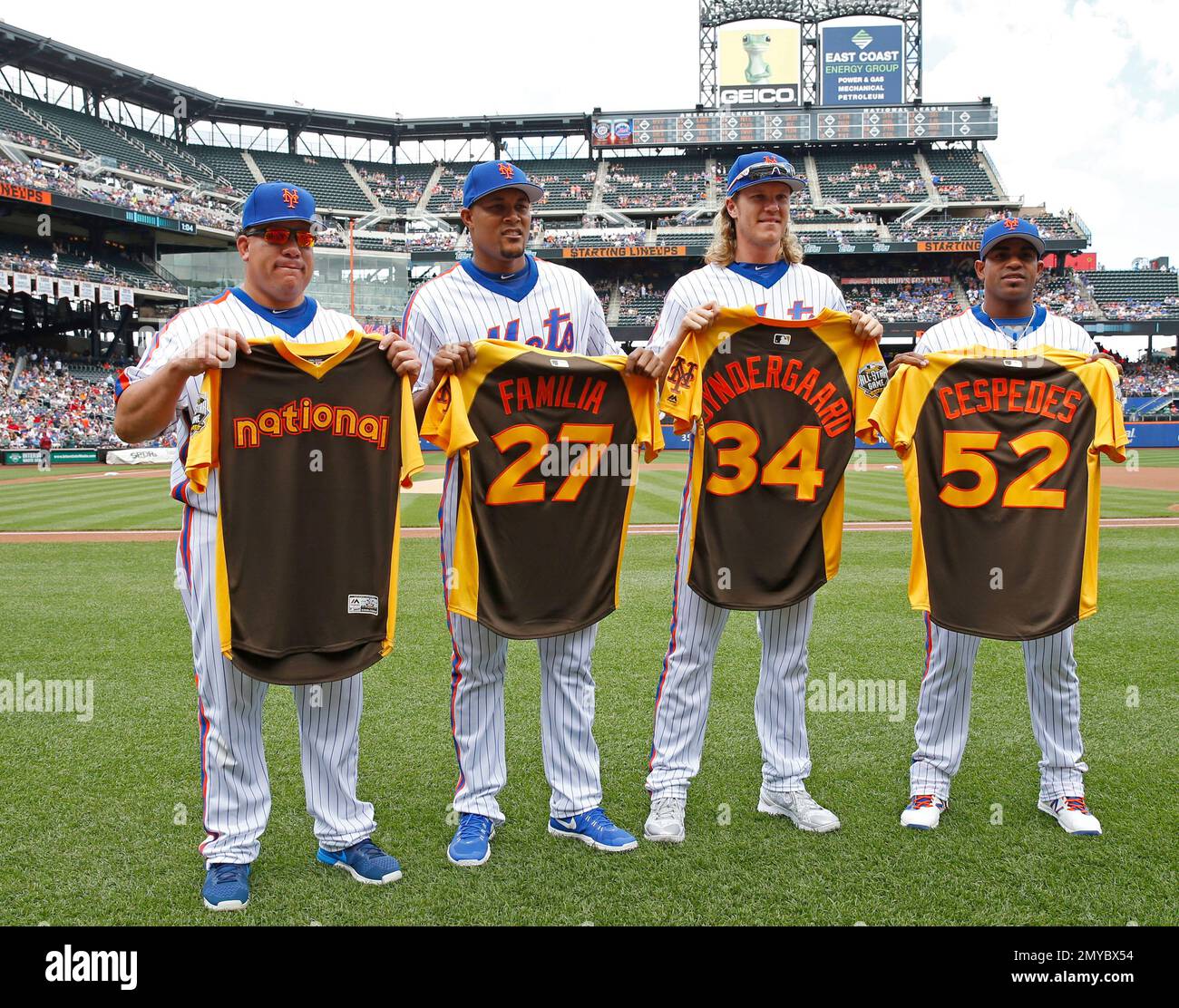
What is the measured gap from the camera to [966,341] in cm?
369

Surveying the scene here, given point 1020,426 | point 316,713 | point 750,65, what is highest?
point 750,65

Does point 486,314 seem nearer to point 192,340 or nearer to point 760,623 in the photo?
point 192,340

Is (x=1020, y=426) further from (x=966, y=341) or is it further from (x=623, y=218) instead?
(x=623, y=218)

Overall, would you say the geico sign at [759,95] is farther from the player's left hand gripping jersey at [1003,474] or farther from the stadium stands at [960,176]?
the player's left hand gripping jersey at [1003,474]

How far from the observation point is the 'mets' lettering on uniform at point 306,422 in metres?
2.91

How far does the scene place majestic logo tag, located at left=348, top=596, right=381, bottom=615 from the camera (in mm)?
3039

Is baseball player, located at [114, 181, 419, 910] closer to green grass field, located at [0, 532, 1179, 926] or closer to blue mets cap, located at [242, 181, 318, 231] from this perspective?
blue mets cap, located at [242, 181, 318, 231]

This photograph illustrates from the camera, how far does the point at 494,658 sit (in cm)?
333

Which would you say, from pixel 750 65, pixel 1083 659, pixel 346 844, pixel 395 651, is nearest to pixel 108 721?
pixel 395 651

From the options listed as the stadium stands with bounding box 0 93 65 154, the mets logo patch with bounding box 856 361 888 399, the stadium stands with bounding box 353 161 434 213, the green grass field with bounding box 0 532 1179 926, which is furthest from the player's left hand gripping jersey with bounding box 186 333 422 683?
the stadium stands with bounding box 353 161 434 213

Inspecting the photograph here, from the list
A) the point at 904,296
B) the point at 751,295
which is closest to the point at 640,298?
the point at 904,296

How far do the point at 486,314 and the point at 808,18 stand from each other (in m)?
56.4

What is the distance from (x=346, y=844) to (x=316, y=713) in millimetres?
440
